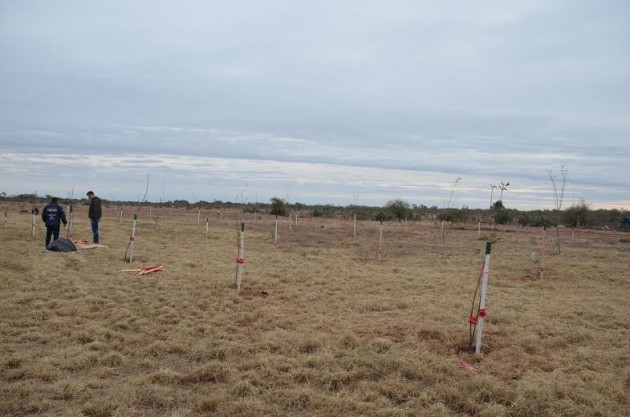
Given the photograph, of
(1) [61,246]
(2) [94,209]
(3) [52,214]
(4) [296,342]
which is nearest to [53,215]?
(3) [52,214]

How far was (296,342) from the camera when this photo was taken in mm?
6465

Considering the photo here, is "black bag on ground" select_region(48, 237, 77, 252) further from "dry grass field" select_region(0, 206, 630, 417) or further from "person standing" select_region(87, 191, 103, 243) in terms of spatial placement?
"person standing" select_region(87, 191, 103, 243)

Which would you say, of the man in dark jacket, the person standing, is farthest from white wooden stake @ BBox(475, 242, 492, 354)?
the person standing

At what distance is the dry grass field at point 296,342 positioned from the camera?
4691 mm

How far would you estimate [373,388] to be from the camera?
16.5 feet

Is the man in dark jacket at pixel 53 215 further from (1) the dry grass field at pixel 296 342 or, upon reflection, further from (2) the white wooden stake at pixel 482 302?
(2) the white wooden stake at pixel 482 302

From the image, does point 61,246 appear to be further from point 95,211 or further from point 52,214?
point 95,211

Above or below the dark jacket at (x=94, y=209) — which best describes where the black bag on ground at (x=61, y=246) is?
below

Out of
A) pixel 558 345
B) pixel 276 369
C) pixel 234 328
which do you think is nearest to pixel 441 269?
pixel 558 345

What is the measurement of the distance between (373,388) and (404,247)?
17164 mm

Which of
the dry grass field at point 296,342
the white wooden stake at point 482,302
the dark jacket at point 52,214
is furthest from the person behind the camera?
the dark jacket at point 52,214

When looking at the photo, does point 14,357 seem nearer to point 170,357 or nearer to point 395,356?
point 170,357

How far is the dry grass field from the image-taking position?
4691mm

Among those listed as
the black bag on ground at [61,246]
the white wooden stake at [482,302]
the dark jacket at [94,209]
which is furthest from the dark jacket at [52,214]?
the white wooden stake at [482,302]
